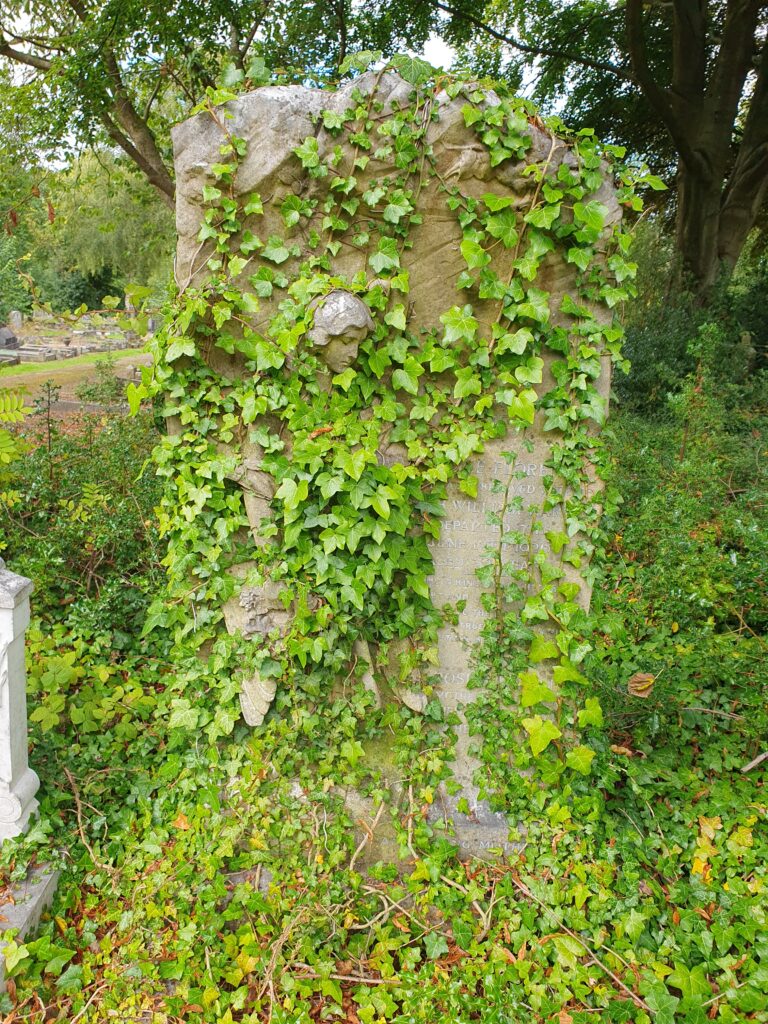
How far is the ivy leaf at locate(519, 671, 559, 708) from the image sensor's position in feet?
9.80

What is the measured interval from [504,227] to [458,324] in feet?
1.47

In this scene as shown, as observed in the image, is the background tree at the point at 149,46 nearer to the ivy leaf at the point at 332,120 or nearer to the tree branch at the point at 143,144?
the tree branch at the point at 143,144

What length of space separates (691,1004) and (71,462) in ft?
16.7

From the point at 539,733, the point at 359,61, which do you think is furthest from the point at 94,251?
the point at 539,733

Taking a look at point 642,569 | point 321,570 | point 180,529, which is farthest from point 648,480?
point 180,529

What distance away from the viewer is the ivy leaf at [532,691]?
2988 mm

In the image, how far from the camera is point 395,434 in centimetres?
291

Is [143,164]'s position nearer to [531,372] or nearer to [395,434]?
[395,434]

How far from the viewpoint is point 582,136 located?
272 cm

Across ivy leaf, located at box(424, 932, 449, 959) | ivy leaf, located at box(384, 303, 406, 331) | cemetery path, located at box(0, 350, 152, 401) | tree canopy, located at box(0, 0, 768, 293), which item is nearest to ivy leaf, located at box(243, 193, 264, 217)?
ivy leaf, located at box(384, 303, 406, 331)

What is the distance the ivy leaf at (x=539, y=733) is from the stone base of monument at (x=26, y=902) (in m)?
2.13

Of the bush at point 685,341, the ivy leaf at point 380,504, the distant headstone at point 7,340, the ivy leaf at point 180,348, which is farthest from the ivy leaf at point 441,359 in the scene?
the distant headstone at point 7,340

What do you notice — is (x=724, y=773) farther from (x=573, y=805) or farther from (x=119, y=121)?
(x=119, y=121)

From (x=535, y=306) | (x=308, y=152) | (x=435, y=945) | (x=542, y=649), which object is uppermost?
(x=308, y=152)
